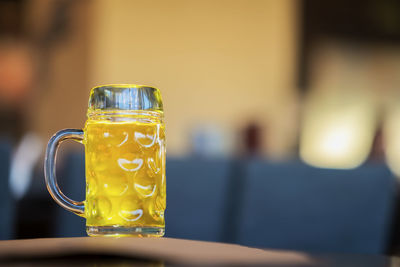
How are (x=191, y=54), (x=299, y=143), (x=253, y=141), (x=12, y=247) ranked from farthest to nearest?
(x=299, y=143)
(x=191, y=54)
(x=253, y=141)
(x=12, y=247)

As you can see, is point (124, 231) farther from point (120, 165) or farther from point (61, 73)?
point (61, 73)

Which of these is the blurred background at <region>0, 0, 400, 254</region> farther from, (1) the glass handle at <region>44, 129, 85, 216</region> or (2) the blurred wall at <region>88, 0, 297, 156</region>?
(1) the glass handle at <region>44, 129, 85, 216</region>

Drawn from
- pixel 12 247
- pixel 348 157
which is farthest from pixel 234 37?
pixel 12 247

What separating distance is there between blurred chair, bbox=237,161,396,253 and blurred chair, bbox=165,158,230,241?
0.08 m

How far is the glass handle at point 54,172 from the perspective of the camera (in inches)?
26.2

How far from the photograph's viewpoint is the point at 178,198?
176 centimetres

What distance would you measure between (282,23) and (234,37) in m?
0.42

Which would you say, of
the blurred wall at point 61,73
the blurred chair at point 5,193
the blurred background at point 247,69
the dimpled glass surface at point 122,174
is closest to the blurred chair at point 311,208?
the blurred chair at point 5,193

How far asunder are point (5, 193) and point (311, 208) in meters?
0.79

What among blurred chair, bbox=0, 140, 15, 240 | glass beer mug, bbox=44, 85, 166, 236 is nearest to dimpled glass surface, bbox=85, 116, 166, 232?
glass beer mug, bbox=44, 85, 166, 236

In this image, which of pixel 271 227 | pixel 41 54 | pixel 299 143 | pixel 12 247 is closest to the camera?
pixel 12 247

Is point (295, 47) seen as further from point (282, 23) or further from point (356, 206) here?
point (356, 206)

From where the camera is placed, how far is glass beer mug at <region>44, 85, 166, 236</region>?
2.23 ft

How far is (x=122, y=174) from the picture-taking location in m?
0.68
